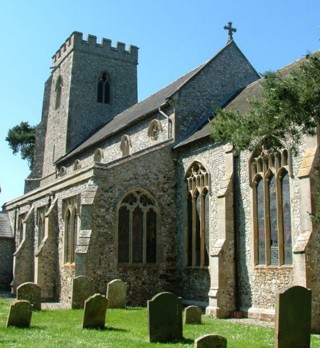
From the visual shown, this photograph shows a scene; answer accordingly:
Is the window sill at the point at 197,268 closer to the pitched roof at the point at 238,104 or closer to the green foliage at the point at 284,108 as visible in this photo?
the pitched roof at the point at 238,104

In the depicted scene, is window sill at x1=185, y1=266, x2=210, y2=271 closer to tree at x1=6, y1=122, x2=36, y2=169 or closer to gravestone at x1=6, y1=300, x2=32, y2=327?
gravestone at x1=6, y1=300, x2=32, y2=327

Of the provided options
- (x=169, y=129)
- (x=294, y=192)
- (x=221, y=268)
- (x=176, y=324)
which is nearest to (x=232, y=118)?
(x=294, y=192)

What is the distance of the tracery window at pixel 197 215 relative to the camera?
1912 cm

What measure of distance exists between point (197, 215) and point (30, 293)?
22.6ft

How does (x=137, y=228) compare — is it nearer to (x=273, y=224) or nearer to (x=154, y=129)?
(x=154, y=129)

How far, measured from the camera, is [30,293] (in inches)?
643

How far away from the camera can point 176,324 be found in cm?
1095

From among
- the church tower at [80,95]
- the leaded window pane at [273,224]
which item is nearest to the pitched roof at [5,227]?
the church tower at [80,95]

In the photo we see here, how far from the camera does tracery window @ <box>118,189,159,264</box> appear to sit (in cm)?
1988

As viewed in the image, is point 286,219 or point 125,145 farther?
point 125,145

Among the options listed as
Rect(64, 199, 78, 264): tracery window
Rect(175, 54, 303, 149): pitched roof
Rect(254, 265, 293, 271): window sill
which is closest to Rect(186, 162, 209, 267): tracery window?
Rect(175, 54, 303, 149): pitched roof

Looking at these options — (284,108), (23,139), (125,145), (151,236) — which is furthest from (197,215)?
(23,139)

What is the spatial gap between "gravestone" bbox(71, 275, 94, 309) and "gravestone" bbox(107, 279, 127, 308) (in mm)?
761

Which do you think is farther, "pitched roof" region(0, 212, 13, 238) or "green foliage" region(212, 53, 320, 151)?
"pitched roof" region(0, 212, 13, 238)
